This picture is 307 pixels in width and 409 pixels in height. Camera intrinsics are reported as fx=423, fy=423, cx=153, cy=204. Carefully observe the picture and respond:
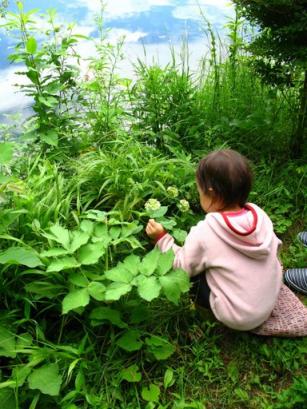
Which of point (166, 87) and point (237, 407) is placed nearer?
point (237, 407)

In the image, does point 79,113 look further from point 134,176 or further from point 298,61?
point 298,61

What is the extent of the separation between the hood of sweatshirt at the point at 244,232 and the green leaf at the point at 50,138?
127 cm

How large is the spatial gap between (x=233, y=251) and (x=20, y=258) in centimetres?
86

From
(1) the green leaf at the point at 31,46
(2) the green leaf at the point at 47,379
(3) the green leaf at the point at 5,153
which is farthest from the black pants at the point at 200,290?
(1) the green leaf at the point at 31,46

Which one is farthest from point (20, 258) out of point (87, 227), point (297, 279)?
point (297, 279)

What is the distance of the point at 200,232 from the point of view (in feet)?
5.92

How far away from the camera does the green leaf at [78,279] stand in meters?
1.71

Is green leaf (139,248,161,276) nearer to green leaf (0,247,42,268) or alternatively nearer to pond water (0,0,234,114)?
green leaf (0,247,42,268)

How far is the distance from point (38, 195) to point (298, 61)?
1.62 meters

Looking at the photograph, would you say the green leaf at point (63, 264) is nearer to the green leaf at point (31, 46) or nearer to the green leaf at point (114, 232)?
the green leaf at point (114, 232)

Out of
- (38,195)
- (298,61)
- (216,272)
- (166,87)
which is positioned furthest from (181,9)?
(216,272)

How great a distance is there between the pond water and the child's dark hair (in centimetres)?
226

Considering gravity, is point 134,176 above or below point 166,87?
below

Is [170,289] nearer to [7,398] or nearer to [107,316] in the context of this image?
[107,316]
